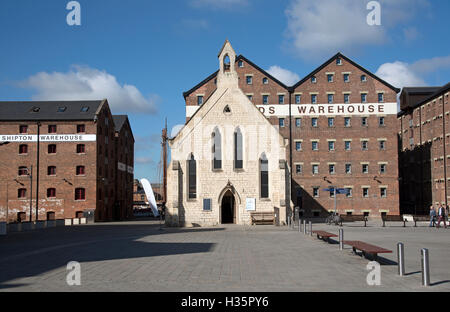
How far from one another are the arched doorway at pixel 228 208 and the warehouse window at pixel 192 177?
9.34 feet

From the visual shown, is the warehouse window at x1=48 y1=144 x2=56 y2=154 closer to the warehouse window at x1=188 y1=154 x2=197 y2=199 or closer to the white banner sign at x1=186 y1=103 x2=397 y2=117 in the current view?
→ the warehouse window at x1=188 y1=154 x2=197 y2=199

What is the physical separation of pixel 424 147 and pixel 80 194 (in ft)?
145

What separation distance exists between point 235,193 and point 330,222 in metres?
9.14

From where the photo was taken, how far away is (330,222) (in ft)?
131

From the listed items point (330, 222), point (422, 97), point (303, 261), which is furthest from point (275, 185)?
point (422, 97)

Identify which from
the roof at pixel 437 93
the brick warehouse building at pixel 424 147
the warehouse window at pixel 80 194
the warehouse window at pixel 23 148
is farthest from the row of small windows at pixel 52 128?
the brick warehouse building at pixel 424 147

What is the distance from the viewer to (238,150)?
3819cm

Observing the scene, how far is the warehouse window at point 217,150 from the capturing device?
124 ft

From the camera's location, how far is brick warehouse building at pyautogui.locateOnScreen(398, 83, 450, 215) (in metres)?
53.8

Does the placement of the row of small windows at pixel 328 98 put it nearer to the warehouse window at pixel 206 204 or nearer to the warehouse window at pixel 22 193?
the warehouse window at pixel 206 204

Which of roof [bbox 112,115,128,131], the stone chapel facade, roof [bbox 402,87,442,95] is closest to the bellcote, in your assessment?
the stone chapel facade

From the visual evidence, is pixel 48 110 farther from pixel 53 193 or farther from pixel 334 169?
pixel 334 169

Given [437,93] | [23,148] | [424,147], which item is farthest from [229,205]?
[424,147]

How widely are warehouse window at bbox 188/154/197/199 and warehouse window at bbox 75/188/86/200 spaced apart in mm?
19990
